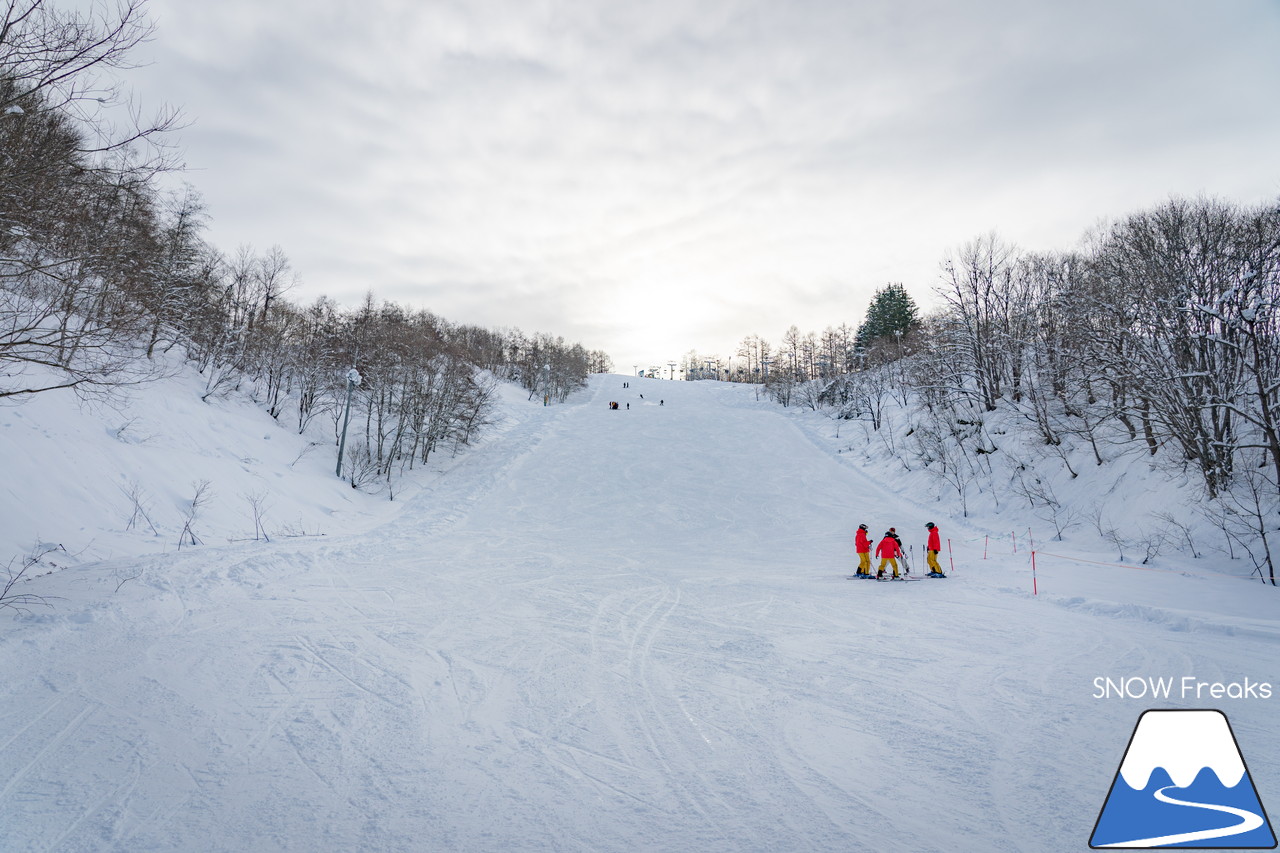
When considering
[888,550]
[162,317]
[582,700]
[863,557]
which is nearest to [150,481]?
[162,317]

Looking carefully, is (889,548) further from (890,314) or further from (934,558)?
(890,314)

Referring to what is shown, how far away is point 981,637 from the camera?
8.74 m

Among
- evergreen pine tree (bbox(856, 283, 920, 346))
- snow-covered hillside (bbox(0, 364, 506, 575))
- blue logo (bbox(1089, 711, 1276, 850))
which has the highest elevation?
evergreen pine tree (bbox(856, 283, 920, 346))

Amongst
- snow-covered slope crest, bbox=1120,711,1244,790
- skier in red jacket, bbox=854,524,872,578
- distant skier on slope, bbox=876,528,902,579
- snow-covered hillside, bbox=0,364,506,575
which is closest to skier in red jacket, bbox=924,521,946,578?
distant skier on slope, bbox=876,528,902,579

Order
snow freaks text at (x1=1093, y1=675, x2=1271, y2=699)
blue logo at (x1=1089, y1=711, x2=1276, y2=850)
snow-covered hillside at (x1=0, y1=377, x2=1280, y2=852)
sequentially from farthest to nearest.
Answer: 1. snow freaks text at (x1=1093, y1=675, x2=1271, y2=699)
2. snow-covered hillside at (x1=0, y1=377, x2=1280, y2=852)
3. blue logo at (x1=1089, y1=711, x2=1276, y2=850)

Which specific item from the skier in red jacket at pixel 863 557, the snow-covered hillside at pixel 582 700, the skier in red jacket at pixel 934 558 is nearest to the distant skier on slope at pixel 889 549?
the skier in red jacket at pixel 863 557

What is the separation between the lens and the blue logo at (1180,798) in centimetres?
365

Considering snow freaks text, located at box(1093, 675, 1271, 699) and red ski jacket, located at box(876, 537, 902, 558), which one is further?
red ski jacket, located at box(876, 537, 902, 558)

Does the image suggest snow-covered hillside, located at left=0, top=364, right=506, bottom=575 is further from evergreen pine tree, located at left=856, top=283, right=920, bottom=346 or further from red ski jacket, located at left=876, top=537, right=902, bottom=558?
evergreen pine tree, located at left=856, top=283, right=920, bottom=346

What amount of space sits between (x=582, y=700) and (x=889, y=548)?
11.1 meters

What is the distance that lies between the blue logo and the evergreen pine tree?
69.8m

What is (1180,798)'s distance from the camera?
3.77m

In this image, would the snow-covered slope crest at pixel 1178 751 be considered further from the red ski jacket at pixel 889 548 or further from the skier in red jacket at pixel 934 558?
the skier in red jacket at pixel 934 558

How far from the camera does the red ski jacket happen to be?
14273mm
